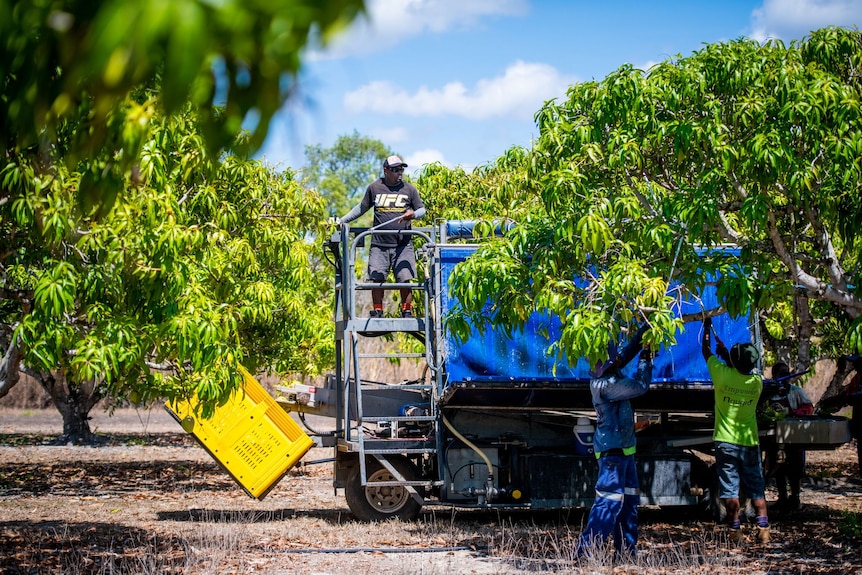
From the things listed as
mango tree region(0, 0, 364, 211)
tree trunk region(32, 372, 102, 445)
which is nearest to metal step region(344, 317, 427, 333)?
mango tree region(0, 0, 364, 211)

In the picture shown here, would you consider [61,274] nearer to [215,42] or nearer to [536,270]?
[536,270]

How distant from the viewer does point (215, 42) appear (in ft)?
7.74

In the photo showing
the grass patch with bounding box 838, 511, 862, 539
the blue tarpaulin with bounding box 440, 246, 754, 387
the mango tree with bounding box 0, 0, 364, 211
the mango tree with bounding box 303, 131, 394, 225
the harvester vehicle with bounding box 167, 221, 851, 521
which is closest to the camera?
the mango tree with bounding box 0, 0, 364, 211

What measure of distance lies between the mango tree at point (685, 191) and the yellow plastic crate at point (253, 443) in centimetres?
421

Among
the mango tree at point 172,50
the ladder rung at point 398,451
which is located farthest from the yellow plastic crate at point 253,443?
the mango tree at point 172,50

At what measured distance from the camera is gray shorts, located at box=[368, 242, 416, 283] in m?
11.7

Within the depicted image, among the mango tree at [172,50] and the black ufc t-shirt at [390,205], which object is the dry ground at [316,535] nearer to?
the black ufc t-shirt at [390,205]

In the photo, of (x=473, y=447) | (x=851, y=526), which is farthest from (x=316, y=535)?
(x=851, y=526)

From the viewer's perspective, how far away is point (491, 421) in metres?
11.7

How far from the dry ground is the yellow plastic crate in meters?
0.42

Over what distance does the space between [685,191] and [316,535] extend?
18.3ft

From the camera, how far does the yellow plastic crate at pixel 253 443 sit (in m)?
12.3

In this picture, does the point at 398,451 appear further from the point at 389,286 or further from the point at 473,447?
the point at 389,286

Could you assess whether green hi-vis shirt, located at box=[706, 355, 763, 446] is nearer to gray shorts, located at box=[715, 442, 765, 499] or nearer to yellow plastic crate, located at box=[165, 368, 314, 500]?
gray shorts, located at box=[715, 442, 765, 499]
